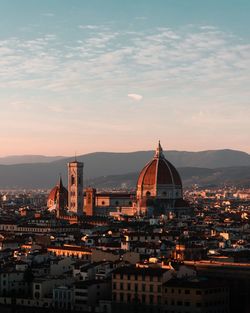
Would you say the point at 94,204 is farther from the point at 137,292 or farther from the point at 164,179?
the point at 137,292

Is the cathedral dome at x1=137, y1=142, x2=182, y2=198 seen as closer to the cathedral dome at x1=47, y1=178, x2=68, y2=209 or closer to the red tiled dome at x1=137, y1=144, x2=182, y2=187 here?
the red tiled dome at x1=137, y1=144, x2=182, y2=187

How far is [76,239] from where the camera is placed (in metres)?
86.1

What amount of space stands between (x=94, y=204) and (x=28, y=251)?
68.4 metres

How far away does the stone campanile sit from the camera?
440ft

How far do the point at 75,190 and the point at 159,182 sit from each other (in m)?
12.3

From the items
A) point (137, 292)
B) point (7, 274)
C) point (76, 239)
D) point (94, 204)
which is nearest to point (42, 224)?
point (76, 239)

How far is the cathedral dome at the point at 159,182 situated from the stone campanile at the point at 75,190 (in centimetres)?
971

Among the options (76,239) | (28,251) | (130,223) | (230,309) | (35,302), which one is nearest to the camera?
(230,309)

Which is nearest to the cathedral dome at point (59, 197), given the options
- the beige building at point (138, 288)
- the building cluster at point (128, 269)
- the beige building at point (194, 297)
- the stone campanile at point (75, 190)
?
the stone campanile at point (75, 190)

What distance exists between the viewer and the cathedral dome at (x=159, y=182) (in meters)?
140

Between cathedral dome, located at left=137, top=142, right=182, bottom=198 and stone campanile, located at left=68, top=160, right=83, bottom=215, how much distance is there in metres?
9.71

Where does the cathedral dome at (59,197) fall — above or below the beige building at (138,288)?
above

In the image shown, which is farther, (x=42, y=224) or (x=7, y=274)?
(x=42, y=224)

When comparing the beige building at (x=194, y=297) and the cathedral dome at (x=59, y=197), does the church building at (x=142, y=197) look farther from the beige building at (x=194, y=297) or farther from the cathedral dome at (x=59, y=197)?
the beige building at (x=194, y=297)
